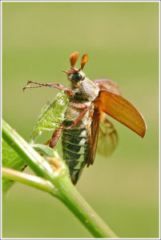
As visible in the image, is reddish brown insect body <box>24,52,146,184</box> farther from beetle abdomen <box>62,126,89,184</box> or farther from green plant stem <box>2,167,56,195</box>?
green plant stem <box>2,167,56,195</box>

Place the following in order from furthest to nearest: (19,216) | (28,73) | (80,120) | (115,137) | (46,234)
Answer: (28,73)
(19,216)
(46,234)
(115,137)
(80,120)

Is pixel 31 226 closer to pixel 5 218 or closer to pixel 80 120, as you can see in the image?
pixel 5 218

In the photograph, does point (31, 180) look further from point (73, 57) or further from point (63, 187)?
point (73, 57)

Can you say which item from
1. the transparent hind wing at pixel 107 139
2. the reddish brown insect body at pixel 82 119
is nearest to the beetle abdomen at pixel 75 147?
the reddish brown insect body at pixel 82 119

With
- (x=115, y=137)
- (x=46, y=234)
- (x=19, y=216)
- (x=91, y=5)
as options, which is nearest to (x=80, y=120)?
(x=115, y=137)

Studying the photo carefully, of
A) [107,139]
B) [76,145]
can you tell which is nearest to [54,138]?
[76,145]

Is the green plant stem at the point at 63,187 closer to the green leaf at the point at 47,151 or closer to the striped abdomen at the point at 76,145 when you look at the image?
the green leaf at the point at 47,151
